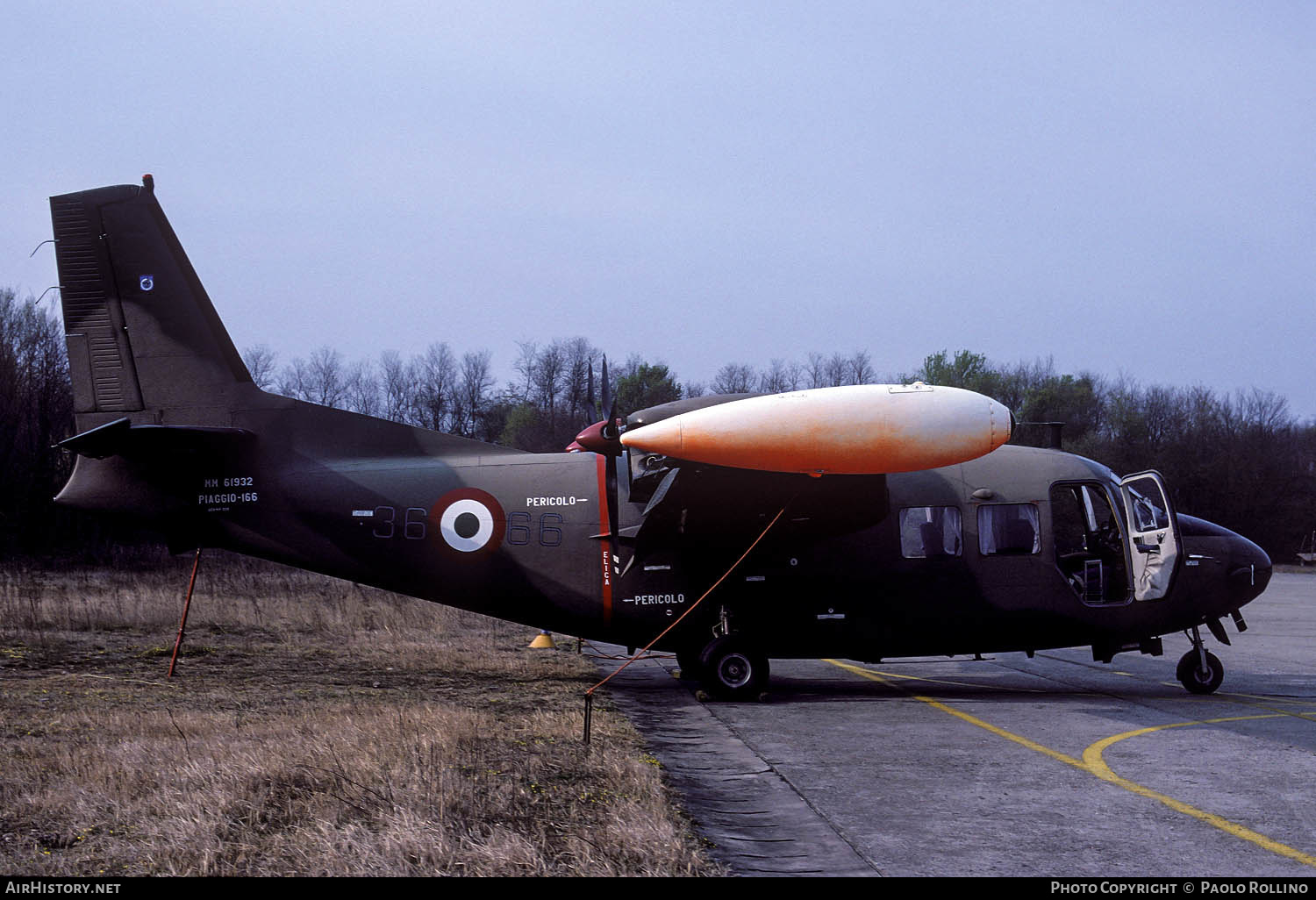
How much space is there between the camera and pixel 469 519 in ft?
45.3

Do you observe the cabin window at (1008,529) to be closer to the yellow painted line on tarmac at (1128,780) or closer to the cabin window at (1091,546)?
the cabin window at (1091,546)

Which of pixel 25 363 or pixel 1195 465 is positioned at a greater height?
pixel 25 363

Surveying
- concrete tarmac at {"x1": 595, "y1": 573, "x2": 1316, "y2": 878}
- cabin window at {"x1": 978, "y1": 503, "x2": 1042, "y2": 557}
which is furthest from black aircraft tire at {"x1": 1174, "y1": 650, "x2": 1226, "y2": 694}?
cabin window at {"x1": 978, "y1": 503, "x2": 1042, "y2": 557}

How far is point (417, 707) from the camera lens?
11062mm

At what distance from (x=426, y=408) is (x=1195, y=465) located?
5315 centimetres

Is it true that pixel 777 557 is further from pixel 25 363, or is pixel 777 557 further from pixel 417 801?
pixel 25 363

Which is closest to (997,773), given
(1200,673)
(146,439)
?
(1200,673)

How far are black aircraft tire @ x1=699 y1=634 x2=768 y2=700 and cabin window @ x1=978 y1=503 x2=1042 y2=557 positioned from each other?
11.3 feet

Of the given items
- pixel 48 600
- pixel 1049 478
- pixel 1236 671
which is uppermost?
pixel 1049 478

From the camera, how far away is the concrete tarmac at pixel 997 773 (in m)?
6.21

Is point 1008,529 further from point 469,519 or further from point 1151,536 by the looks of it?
point 469,519

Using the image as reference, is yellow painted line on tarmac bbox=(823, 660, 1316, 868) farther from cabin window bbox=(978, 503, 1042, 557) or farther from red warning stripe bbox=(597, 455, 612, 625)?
red warning stripe bbox=(597, 455, 612, 625)

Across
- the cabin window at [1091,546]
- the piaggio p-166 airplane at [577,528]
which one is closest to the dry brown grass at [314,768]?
the piaggio p-166 airplane at [577,528]

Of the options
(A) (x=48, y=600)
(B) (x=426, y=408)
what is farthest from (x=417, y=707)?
(B) (x=426, y=408)
